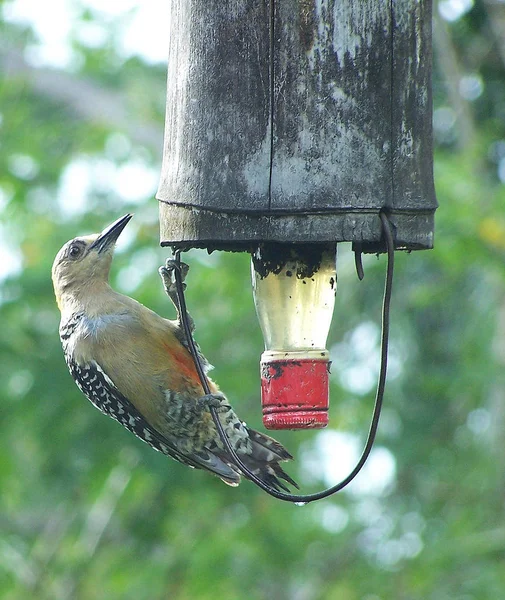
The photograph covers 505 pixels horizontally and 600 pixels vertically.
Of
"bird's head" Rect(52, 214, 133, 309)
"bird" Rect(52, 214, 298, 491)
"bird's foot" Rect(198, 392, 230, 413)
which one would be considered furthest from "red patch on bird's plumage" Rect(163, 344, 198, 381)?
"bird's head" Rect(52, 214, 133, 309)

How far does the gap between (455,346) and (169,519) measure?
3.81 meters

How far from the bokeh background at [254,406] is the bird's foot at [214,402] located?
478 cm

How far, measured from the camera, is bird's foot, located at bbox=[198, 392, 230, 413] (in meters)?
4.56

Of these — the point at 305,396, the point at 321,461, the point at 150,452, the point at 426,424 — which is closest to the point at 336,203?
the point at 305,396

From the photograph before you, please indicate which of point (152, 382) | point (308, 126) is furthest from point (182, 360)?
point (308, 126)

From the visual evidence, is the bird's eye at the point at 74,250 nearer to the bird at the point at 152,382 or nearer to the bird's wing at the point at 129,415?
the bird at the point at 152,382

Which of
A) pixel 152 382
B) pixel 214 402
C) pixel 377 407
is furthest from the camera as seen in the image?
pixel 152 382

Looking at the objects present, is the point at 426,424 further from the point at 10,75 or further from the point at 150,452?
the point at 10,75

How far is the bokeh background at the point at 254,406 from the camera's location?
34.6 feet

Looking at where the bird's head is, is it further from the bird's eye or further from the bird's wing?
the bird's wing

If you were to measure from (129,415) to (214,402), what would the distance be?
4.31 feet

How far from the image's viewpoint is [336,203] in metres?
4.04

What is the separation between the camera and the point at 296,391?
4.27 metres

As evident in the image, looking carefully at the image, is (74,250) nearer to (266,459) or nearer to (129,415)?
(129,415)
